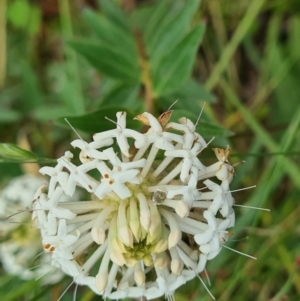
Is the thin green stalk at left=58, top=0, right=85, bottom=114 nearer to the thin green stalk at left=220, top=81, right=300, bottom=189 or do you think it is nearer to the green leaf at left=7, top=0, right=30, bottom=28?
the green leaf at left=7, top=0, right=30, bottom=28

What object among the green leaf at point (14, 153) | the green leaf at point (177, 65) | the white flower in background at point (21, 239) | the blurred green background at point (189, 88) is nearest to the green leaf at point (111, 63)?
the blurred green background at point (189, 88)

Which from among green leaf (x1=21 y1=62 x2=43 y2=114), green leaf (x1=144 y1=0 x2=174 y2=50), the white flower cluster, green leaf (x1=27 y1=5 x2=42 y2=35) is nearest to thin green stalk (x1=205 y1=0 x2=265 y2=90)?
green leaf (x1=144 y1=0 x2=174 y2=50)

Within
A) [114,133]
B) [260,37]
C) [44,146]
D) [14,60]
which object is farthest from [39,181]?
[260,37]

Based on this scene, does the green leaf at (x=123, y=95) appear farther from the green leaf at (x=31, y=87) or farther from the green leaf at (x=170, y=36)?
the green leaf at (x=31, y=87)

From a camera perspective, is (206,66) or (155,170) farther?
(206,66)

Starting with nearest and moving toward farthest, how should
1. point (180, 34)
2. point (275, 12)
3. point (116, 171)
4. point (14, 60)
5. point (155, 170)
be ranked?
point (116, 171)
point (155, 170)
point (180, 34)
point (275, 12)
point (14, 60)

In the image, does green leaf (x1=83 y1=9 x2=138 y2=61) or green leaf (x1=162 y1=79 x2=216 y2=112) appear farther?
green leaf (x1=83 y1=9 x2=138 y2=61)

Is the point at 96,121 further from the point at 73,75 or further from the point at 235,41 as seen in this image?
the point at 235,41

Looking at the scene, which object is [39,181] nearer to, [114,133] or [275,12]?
[114,133]
